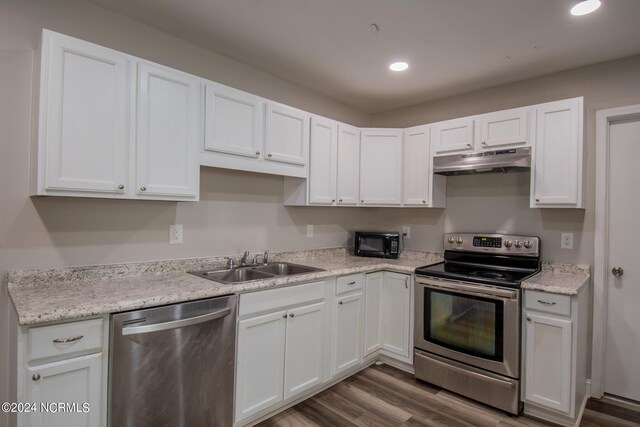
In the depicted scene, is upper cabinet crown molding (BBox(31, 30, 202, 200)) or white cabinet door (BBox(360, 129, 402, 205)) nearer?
upper cabinet crown molding (BBox(31, 30, 202, 200))

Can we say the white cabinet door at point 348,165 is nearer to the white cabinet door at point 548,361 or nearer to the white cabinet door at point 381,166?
the white cabinet door at point 381,166

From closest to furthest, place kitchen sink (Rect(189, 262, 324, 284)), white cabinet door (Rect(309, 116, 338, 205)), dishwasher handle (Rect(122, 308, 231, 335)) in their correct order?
dishwasher handle (Rect(122, 308, 231, 335)) < kitchen sink (Rect(189, 262, 324, 284)) < white cabinet door (Rect(309, 116, 338, 205))

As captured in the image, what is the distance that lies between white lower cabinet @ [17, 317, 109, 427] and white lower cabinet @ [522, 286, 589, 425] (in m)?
2.53

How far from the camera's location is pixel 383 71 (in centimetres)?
288

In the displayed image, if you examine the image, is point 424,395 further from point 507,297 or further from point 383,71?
point 383,71

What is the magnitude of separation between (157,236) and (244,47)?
1509 mm

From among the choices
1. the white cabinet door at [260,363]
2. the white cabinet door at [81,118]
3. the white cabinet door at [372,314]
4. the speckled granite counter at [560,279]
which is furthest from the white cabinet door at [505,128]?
the white cabinet door at [81,118]

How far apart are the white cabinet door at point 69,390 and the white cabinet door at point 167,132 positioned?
0.91 meters

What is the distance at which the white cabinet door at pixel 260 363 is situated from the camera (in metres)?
2.03

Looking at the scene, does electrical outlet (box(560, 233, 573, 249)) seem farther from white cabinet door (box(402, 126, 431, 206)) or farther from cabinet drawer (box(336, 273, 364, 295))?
cabinet drawer (box(336, 273, 364, 295))

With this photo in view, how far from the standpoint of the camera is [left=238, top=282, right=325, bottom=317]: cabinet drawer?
2035 mm

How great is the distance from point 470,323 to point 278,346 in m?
1.44

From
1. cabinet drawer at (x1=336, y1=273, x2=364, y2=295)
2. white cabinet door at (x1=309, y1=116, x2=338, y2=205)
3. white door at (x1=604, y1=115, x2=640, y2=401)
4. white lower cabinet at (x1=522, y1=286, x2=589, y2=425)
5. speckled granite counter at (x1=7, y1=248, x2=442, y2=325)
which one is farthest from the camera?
white cabinet door at (x1=309, y1=116, x2=338, y2=205)

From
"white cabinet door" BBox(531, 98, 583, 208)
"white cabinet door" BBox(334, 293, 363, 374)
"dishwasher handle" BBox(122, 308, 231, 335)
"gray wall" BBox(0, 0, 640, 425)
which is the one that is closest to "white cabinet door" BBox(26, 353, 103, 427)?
"dishwasher handle" BBox(122, 308, 231, 335)
